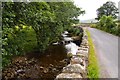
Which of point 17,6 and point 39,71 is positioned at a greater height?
point 17,6

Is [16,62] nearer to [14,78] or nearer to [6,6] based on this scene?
[14,78]

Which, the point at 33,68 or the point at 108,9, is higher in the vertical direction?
the point at 108,9

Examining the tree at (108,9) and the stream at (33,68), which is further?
the tree at (108,9)

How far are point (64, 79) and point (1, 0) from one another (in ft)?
12.9

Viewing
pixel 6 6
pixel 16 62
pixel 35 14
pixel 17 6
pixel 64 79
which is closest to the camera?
pixel 64 79

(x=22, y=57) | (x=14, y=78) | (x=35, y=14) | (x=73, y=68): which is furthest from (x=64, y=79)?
(x=22, y=57)

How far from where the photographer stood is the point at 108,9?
90812mm

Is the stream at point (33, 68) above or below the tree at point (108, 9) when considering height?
below

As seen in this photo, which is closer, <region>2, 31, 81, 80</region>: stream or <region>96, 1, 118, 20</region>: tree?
<region>2, 31, 81, 80</region>: stream

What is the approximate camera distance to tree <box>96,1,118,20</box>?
294 feet

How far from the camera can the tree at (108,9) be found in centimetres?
8975

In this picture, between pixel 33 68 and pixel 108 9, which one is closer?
pixel 33 68

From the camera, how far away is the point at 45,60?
62.1 ft

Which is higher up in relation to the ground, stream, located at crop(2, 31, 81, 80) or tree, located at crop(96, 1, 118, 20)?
tree, located at crop(96, 1, 118, 20)
